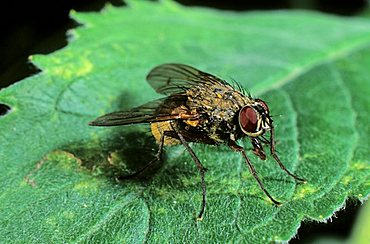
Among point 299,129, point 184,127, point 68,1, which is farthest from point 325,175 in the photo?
point 68,1

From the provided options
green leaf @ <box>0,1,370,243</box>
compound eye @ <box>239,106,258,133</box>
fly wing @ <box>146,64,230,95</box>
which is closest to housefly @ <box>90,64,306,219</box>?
compound eye @ <box>239,106,258,133</box>

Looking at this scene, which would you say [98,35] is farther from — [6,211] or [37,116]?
[6,211]

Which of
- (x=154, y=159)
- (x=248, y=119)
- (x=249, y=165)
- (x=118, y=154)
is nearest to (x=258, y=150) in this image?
(x=249, y=165)

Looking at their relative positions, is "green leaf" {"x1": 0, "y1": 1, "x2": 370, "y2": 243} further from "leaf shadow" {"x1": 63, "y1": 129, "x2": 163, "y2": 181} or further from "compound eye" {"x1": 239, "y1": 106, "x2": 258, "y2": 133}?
"compound eye" {"x1": 239, "y1": 106, "x2": 258, "y2": 133}

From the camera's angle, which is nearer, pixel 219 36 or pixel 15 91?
pixel 15 91

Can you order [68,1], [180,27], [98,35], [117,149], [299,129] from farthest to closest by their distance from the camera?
[68,1]
[180,27]
[98,35]
[299,129]
[117,149]

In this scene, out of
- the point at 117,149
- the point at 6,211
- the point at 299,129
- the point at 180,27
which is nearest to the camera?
the point at 6,211

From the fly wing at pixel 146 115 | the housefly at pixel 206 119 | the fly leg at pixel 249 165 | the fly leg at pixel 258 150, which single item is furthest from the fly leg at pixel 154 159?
the fly leg at pixel 258 150

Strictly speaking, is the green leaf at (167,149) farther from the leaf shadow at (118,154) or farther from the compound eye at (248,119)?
the compound eye at (248,119)
